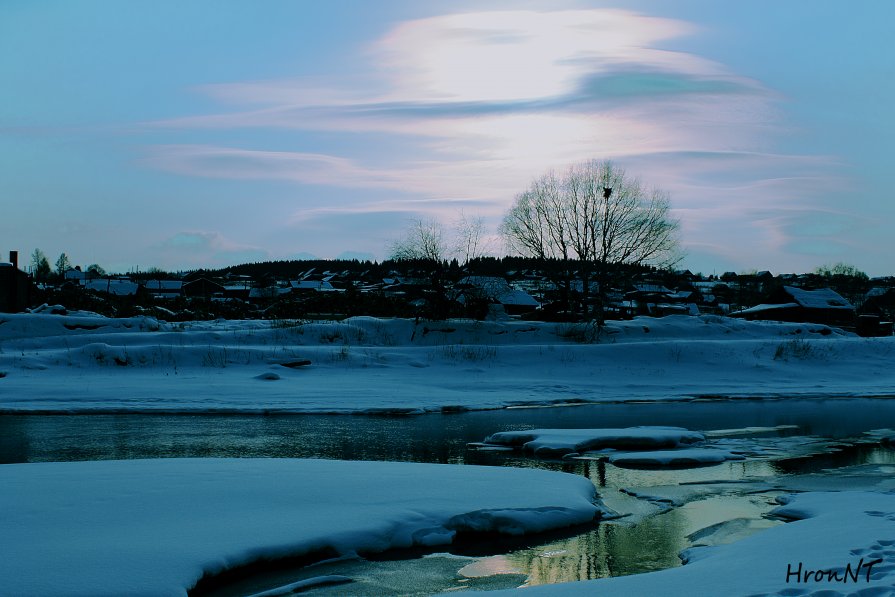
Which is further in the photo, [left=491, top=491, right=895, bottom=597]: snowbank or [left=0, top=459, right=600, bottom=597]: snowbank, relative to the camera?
[left=0, top=459, right=600, bottom=597]: snowbank

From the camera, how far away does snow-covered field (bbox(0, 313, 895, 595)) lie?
704 cm

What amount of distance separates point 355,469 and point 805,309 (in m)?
63.6

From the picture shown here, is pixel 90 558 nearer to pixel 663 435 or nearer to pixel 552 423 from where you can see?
pixel 663 435

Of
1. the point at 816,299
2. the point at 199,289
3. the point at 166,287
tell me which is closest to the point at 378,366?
the point at 816,299

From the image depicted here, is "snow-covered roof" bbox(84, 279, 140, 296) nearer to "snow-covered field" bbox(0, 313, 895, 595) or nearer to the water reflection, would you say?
"snow-covered field" bbox(0, 313, 895, 595)

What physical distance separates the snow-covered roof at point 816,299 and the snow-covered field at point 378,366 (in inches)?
1203

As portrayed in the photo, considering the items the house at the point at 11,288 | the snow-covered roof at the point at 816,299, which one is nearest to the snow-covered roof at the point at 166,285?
the house at the point at 11,288

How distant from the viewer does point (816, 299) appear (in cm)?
6875

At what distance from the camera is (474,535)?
362 inches

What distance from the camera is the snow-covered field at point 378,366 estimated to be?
72.9ft

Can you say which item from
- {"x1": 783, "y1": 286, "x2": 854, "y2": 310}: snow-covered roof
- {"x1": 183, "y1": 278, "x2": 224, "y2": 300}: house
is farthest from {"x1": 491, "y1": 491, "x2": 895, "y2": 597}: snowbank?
{"x1": 183, "y1": 278, "x2": 224, "y2": 300}: house

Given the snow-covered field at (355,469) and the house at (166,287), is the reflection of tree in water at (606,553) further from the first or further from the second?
the house at (166,287)

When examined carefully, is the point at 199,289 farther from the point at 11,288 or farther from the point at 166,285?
the point at 11,288

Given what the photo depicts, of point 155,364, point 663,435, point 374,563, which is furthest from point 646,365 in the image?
point 374,563
